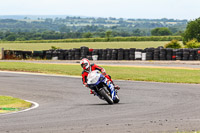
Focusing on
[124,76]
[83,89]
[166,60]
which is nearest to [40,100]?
[83,89]

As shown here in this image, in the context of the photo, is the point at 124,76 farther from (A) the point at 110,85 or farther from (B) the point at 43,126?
(B) the point at 43,126

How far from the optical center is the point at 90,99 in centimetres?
1627

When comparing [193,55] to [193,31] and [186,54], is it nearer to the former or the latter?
[186,54]

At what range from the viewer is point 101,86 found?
1394 cm

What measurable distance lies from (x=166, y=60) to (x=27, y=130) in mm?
30878

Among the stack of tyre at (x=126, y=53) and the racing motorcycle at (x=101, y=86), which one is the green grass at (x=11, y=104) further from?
the stack of tyre at (x=126, y=53)

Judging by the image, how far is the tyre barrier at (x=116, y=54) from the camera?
38.5m

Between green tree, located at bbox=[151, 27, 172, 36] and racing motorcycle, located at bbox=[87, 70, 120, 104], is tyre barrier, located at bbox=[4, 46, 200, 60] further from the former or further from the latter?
green tree, located at bbox=[151, 27, 172, 36]

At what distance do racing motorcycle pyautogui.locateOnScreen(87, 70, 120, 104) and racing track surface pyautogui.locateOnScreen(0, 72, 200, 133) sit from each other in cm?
33

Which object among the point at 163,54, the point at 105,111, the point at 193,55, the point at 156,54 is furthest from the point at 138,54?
the point at 105,111

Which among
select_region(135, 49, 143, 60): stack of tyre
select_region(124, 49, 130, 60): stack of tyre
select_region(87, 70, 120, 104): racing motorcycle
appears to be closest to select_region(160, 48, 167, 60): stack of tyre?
select_region(135, 49, 143, 60): stack of tyre

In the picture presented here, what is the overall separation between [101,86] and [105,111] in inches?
69.3

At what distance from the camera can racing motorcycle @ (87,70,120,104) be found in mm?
13523

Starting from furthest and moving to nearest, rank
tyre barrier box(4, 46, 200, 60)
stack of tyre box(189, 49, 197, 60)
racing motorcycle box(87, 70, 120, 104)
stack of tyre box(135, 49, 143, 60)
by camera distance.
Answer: stack of tyre box(135, 49, 143, 60) → tyre barrier box(4, 46, 200, 60) → stack of tyre box(189, 49, 197, 60) → racing motorcycle box(87, 70, 120, 104)
